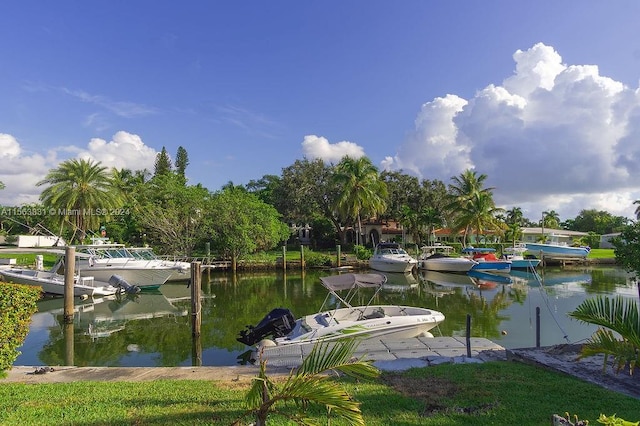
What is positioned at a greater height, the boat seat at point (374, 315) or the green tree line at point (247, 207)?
the green tree line at point (247, 207)

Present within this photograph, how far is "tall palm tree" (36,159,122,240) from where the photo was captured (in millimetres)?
37562

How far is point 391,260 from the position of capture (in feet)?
115

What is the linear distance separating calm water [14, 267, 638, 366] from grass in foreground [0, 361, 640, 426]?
4.93 meters

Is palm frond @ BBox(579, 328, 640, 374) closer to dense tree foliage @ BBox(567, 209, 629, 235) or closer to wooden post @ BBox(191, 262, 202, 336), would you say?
wooden post @ BBox(191, 262, 202, 336)

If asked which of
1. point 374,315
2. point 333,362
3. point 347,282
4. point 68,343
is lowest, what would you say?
point 68,343

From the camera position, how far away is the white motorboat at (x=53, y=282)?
72.2 feet

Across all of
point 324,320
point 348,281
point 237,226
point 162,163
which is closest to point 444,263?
point 237,226

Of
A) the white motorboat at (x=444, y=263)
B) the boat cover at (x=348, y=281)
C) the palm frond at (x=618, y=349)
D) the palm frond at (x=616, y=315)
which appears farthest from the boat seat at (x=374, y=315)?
the white motorboat at (x=444, y=263)

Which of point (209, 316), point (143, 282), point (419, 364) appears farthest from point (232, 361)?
point (143, 282)

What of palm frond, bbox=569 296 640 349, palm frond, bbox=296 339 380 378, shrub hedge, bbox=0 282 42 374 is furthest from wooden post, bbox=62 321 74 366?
palm frond, bbox=569 296 640 349

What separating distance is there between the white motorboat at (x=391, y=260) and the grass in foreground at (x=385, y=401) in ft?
89.3

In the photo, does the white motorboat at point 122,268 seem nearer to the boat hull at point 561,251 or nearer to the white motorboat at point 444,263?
the white motorboat at point 444,263

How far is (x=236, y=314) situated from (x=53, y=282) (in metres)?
10.7

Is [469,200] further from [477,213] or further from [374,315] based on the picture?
[374,315]
